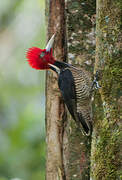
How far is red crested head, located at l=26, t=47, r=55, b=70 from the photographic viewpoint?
4129 millimetres

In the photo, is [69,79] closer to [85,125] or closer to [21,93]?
[85,125]

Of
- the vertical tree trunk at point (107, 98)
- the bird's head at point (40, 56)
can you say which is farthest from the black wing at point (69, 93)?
the vertical tree trunk at point (107, 98)

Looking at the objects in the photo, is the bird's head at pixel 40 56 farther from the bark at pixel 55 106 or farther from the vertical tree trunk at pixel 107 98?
the vertical tree trunk at pixel 107 98

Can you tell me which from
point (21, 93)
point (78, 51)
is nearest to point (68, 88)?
point (78, 51)

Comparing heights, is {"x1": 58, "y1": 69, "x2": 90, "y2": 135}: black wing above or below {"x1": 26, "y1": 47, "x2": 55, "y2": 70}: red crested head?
below

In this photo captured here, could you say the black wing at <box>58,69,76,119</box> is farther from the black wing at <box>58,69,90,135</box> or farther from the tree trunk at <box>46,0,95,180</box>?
the tree trunk at <box>46,0,95,180</box>

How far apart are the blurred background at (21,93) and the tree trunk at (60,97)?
200 centimetres

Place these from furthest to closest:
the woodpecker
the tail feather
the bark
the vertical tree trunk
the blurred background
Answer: the blurred background
the bark
the woodpecker
the tail feather
the vertical tree trunk

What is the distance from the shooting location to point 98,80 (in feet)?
10.7

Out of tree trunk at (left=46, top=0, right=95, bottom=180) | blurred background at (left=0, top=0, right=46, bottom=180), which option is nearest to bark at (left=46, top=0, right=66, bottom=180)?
tree trunk at (left=46, top=0, right=95, bottom=180)

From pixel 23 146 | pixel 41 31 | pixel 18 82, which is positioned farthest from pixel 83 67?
pixel 18 82

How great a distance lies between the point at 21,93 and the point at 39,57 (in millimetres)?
4561

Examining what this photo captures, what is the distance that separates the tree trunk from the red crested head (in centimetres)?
12

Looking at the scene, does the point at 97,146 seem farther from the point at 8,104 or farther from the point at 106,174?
the point at 8,104
